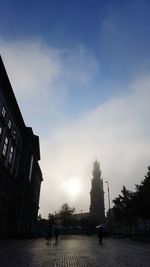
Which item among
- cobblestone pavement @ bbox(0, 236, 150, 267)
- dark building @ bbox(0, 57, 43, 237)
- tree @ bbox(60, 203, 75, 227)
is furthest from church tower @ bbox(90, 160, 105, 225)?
cobblestone pavement @ bbox(0, 236, 150, 267)

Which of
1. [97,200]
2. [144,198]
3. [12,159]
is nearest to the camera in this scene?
[12,159]

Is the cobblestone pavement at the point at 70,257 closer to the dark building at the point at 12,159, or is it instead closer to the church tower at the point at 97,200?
the dark building at the point at 12,159

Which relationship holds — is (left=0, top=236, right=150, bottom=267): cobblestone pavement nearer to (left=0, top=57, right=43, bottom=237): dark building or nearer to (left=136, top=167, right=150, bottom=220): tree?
(left=0, top=57, right=43, bottom=237): dark building

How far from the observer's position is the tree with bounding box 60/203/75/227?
10675cm

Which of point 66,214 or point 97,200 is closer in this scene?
point 66,214

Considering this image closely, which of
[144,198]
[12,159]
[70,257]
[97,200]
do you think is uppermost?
[97,200]

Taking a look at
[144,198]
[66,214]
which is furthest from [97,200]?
[144,198]

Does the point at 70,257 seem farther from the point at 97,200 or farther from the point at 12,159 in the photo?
the point at 97,200

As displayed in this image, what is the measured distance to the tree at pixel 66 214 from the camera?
107 meters

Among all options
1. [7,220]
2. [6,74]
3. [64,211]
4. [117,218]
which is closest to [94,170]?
[64,211]

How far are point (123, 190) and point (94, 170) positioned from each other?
85.6 metres

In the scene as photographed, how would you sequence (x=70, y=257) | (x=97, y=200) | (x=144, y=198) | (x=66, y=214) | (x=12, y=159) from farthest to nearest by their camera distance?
(x=97, y=200) < (x=66, y=214) < (x=144, y=198) < (x=12, y=159) < (x=70, y=257)

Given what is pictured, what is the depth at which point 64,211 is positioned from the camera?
112625mm

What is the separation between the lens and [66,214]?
110 metres
